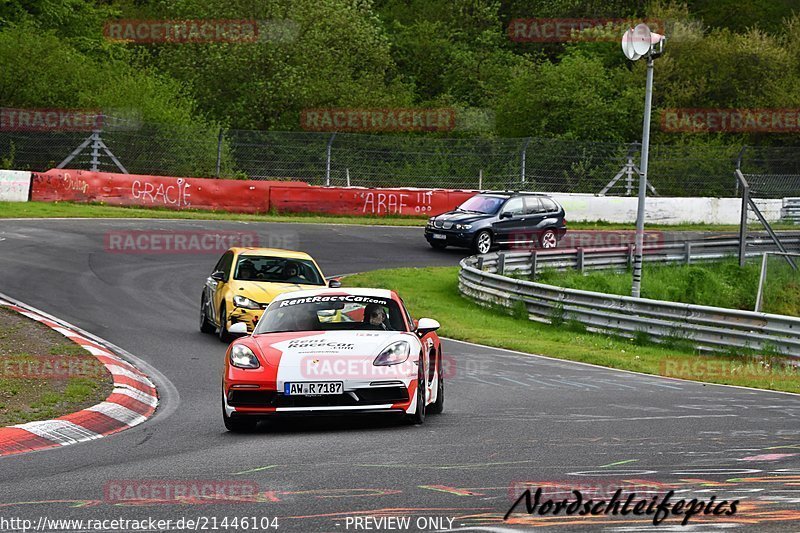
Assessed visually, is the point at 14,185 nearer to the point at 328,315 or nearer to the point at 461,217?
the point at 461,217

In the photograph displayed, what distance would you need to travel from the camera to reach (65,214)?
107ft

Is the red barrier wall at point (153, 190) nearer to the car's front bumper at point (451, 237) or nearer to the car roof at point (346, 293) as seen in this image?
the car's front bumper at point (451, 237)

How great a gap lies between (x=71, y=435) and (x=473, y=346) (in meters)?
9.97

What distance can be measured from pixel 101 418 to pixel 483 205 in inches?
897

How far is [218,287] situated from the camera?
17.9m

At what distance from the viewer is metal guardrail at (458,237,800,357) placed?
19.1 metres

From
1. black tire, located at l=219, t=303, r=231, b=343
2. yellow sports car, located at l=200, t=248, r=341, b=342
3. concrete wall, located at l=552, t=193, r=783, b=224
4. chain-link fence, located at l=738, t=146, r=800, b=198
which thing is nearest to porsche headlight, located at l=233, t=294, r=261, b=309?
yellow sports car, located at l=200, t=248, r=341, b=342

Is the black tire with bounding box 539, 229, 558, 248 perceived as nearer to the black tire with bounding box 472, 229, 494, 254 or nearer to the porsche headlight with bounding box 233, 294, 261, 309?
the black tire with bounding box 472, 229, 494, 254

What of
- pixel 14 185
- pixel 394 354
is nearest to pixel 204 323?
pixel 394 354

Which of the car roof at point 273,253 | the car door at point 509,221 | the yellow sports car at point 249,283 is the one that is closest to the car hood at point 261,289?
the yellow sports car at point 249,283

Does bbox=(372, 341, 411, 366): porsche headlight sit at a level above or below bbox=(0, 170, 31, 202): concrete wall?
below

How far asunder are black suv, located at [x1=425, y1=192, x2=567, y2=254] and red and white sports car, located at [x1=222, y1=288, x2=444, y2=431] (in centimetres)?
2087

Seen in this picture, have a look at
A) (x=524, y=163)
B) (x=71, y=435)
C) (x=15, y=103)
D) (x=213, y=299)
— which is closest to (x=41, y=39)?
(x=15, y=103)

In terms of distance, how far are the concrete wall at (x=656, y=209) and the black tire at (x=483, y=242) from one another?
856 centimetres
